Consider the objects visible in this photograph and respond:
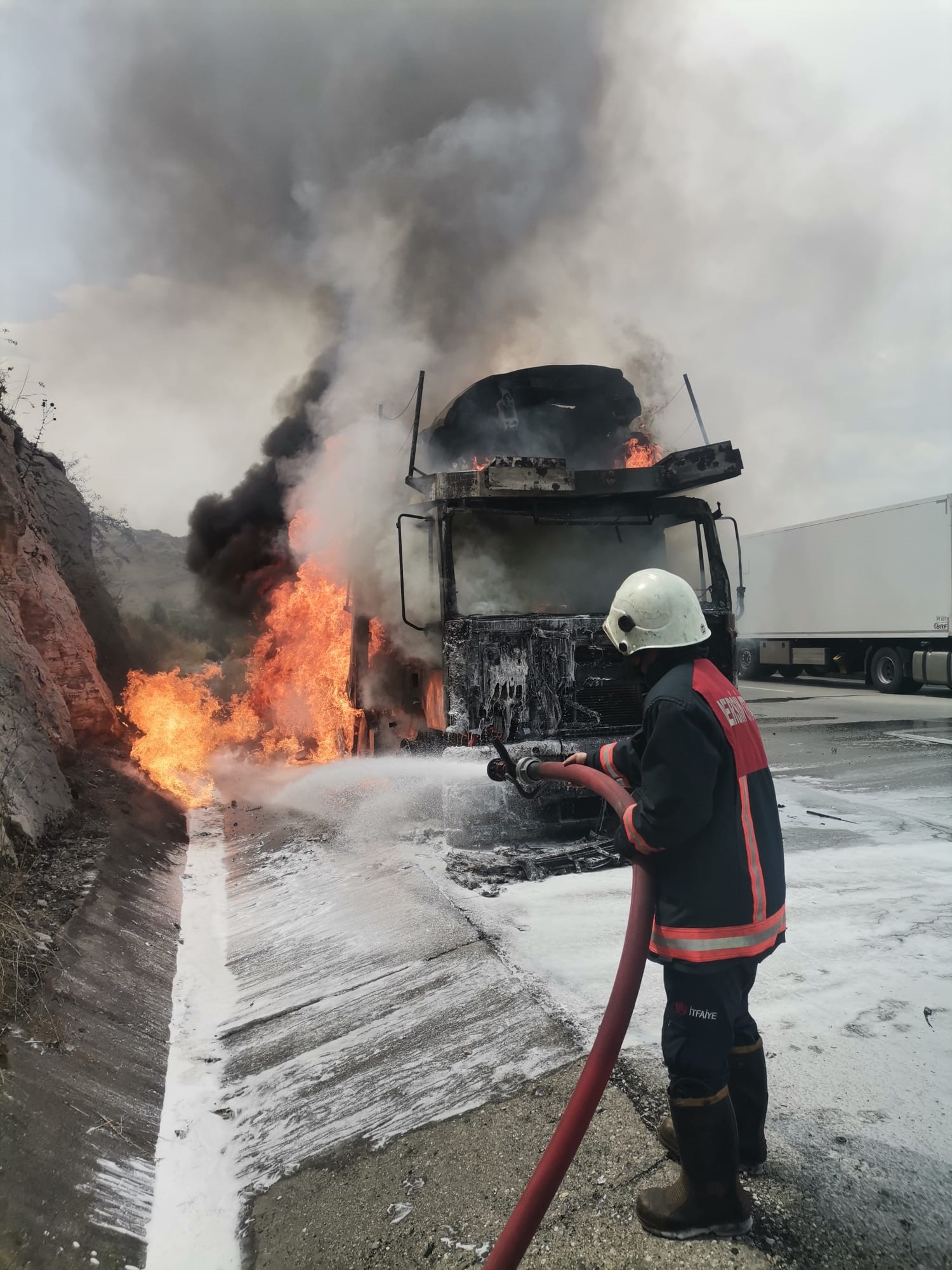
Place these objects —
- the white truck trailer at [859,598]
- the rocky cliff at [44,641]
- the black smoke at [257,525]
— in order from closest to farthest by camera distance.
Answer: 1. the rocky cliff at [44,641]
2. the black smoke at [257,525]
3. the white truck trailer at [859,598]

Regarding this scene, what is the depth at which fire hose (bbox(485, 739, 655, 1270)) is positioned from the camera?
6.21 feet

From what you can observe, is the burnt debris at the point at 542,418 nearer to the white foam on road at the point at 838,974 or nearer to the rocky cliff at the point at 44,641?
the white foam on road at the point at 838,974

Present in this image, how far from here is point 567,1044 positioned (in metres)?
3.17

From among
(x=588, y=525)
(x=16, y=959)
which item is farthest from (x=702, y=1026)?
(x=588, y=525)

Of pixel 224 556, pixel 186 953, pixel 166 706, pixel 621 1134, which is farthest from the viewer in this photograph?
pixel 224 556

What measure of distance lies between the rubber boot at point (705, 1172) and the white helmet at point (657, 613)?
134 cm

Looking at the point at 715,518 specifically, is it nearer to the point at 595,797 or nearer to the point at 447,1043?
the point at 595,797

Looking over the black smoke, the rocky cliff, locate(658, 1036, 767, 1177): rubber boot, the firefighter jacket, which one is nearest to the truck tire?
the black smoke

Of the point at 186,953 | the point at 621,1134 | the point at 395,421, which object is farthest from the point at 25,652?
the point at 621,1134

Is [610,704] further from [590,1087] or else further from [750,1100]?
[590,1087]

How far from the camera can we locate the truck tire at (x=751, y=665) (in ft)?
72.6

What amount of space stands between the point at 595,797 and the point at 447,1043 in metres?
3.02

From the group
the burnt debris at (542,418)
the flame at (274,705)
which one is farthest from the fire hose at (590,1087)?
the flame at (274,705)

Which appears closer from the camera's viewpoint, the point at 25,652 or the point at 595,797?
the point at 595,797
